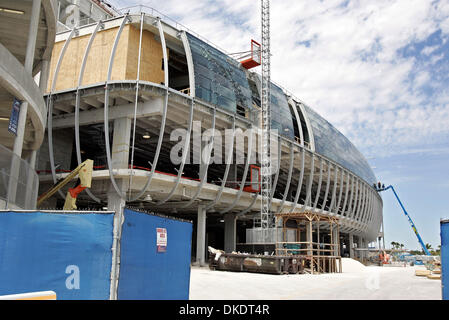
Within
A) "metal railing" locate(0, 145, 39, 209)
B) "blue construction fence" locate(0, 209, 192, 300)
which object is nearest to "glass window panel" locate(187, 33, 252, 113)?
"metal railing" locate(0, 145, 39, 209)

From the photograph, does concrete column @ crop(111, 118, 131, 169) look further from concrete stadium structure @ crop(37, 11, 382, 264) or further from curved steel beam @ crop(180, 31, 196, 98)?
curved steel beam @ crop(180, 31, 196, 98)

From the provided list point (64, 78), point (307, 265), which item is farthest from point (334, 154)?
point (64, 78)

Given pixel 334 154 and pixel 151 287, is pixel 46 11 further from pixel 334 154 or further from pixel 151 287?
pixel 334 154

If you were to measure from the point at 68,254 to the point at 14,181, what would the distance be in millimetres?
8736

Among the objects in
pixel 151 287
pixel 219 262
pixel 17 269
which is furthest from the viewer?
pixel 219 262

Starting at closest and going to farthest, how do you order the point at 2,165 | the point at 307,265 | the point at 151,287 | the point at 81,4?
1. the point at 151,287
2. the point at 2,165
3. the point at 307,265
4. the point at 81,4

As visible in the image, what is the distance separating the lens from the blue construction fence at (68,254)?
25.3 feet

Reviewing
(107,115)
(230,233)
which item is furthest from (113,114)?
(230,233)

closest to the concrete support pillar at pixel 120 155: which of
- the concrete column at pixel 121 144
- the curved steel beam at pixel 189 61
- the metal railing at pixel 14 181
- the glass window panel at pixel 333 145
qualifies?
the concrete column at pixel 121 144

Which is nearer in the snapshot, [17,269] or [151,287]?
[17,269]

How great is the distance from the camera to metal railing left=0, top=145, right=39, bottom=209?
1421 centimetres

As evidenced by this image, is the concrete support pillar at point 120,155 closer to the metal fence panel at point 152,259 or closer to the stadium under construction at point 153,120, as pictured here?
the stadium under construction at point 153,120

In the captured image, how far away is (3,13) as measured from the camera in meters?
21.5

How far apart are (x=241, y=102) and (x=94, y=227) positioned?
33.4 m
